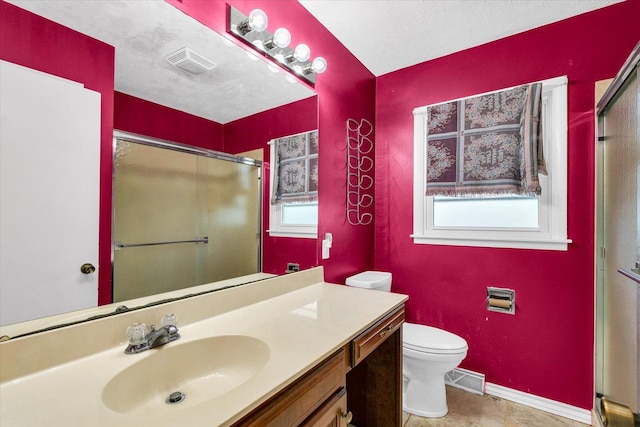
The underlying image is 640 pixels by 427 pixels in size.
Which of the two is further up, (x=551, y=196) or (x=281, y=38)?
(x=281, y=38)

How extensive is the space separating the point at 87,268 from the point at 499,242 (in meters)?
2.25

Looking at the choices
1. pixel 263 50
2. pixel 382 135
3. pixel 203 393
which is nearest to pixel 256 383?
pixel 203 393

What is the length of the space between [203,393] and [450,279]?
1.86 metres

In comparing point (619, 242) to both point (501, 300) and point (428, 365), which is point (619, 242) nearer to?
point (501, 300)

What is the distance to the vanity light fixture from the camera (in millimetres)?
1315

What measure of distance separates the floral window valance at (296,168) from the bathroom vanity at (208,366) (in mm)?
531

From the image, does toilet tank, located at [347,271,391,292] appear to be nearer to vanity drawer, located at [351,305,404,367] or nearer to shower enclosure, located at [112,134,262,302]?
vanity drawer, located at [351,305,404,367]

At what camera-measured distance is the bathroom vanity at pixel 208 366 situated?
0.61 m

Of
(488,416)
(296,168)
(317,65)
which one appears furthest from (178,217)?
(488,416)

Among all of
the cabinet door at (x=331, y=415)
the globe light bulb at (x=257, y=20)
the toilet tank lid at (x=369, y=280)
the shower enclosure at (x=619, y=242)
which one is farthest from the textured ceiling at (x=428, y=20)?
the cabinet door at (x=331, y=415)

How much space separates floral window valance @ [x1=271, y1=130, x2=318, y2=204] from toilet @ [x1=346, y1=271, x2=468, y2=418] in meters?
1.09

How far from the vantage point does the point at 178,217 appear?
1089 mm

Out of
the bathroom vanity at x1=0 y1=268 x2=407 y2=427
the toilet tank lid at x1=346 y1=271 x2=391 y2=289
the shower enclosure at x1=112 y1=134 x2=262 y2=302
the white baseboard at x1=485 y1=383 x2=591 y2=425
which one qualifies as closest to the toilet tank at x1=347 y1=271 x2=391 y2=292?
the toilet tank lid at x1=346 y1=271 x2=391 y2=289

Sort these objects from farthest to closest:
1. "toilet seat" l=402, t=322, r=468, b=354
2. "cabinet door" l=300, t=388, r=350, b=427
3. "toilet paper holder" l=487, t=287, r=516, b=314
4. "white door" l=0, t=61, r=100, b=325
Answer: "toilet paper holder" l=487, t=287, r=516, b=314 → "toilet seat" l=402, t=322, r=468, b=354 → "cabinet door" l=300, t=388, r=350, b=427 → "white door" l=0, t=61, r=100, b=325
